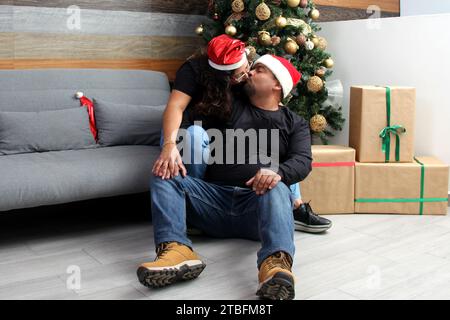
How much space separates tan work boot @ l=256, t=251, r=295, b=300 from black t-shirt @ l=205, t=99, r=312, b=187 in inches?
18.0

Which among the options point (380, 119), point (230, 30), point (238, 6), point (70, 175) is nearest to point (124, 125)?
point (70, 175)

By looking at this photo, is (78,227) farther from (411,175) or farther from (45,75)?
(411,175)

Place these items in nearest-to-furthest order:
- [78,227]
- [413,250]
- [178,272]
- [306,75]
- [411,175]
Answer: [178,272] < [413,250] < [78,227] < [411,175] < [306,75]

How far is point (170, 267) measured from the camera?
5.61 ft

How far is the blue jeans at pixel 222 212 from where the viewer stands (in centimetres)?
178

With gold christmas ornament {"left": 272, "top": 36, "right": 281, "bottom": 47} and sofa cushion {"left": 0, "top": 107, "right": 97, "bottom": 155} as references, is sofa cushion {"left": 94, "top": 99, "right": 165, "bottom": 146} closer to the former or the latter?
sofa cushion {"left": 0, "top": 107, "right": 97, "bottom": 155}

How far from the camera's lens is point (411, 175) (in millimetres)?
2629

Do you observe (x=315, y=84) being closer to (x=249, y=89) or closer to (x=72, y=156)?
(x=249, y=89)

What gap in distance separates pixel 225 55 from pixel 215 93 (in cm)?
16

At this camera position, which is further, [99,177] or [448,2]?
[448,2]
